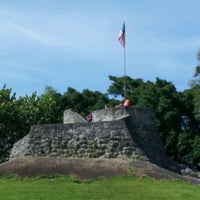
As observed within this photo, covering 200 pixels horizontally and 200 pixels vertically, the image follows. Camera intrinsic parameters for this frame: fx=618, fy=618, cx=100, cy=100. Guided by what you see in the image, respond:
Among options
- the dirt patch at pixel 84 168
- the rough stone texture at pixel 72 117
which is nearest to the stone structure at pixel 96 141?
the dirt patch at pixel 84 168

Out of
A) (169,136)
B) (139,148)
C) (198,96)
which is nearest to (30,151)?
(139,148)

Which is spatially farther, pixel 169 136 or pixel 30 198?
pixel 169 136

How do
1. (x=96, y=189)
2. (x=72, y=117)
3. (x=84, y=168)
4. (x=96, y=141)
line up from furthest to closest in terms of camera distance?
1. (x=72, y=117)
2. (x=96, y=141)
3. (x=84, y=168)
4. (x=96, y=189)

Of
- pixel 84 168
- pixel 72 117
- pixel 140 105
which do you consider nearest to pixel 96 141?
pixel 84 168

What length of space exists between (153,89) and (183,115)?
309cm

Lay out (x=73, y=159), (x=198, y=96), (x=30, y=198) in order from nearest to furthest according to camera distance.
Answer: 1. (x=30, y=198)
2. (x=73, y=159)
3. (x=198, y=96)

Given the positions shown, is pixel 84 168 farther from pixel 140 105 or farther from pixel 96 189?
pixel 140 105

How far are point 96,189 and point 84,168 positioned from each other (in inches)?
138

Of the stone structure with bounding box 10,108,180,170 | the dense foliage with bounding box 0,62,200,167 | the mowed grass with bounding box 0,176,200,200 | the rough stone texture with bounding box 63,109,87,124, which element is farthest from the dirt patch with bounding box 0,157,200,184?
the dense foliage with bounding box 0,62,200,167

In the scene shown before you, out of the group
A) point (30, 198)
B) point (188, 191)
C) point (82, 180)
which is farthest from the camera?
point (82, 180)

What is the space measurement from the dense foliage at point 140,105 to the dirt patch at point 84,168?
A: 14.2 meters

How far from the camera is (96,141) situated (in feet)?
93.7

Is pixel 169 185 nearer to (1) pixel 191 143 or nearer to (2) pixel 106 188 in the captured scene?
(2) pixel 106 188

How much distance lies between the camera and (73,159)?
27672 millimetres
